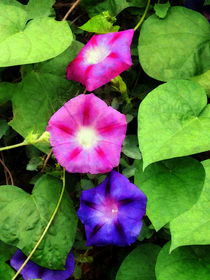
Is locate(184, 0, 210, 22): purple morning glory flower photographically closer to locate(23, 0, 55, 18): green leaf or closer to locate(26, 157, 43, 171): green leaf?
locate(23, 0, 55, 18): green leaf

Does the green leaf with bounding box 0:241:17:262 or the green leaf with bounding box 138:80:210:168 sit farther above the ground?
the green leaf with bounding box 138:80:210:168

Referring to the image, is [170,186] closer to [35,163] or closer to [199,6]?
[35,163]

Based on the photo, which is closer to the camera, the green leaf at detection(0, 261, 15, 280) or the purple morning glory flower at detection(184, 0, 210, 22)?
the green leaf at detection(0, 261, 15, 280)

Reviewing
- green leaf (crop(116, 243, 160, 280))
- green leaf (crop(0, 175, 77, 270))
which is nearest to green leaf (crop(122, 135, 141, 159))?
green leaf (crop(0, 175, 77, 270))

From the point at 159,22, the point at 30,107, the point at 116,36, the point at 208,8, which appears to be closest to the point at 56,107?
the point at 30,107

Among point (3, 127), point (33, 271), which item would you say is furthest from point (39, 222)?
point (3, 127)

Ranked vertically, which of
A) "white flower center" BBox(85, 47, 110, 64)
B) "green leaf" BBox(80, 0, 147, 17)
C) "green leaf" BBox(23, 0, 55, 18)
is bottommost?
"white flower center" BBox(85, 47, 110, 64)

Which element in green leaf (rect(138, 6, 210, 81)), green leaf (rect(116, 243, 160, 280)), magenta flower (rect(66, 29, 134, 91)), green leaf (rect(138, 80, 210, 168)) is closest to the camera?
green leaf (rect(138, 80, 210, 168))

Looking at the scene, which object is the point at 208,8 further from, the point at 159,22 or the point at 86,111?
the point at 86,111
